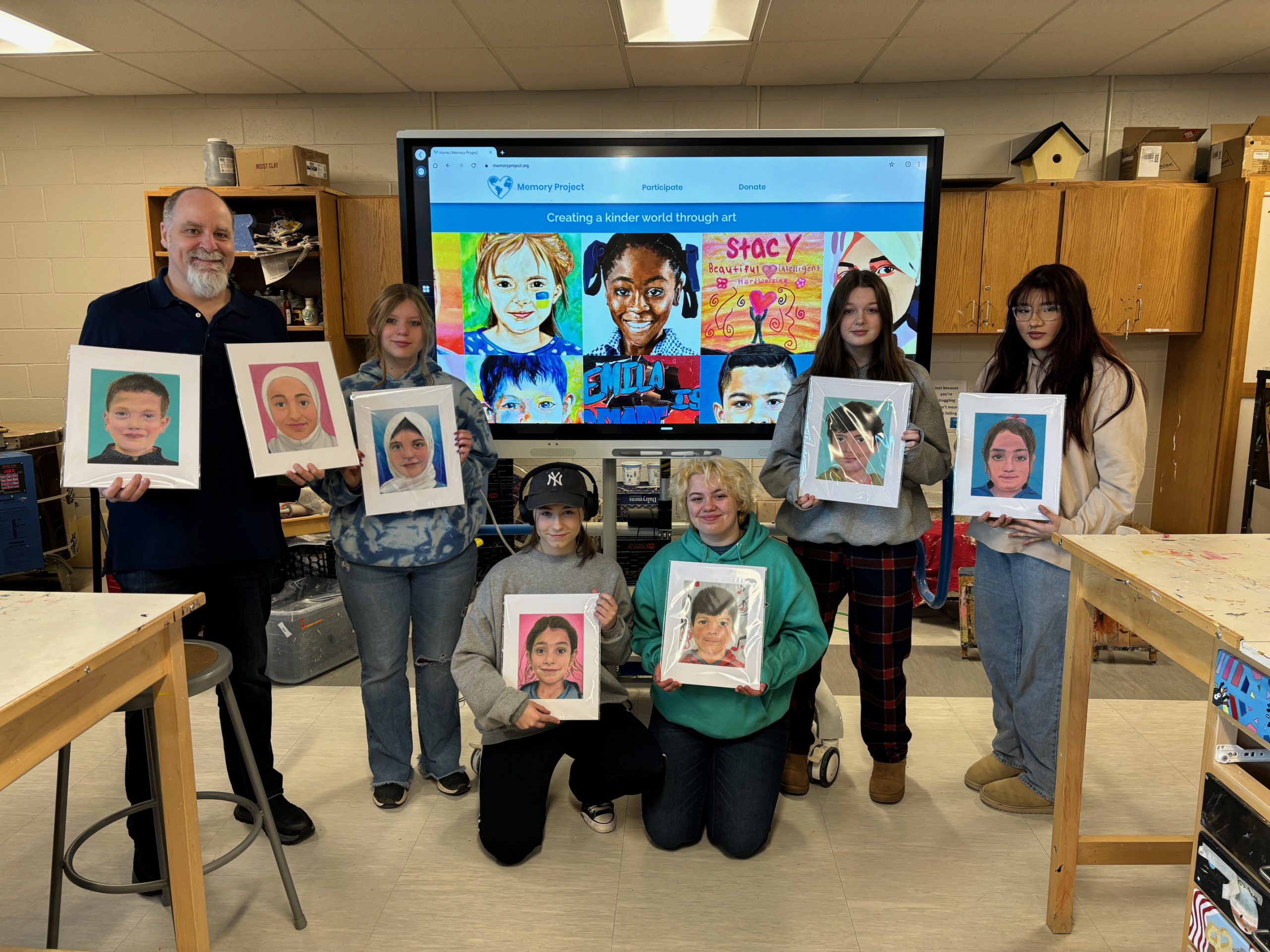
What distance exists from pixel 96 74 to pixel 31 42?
397 millimetres

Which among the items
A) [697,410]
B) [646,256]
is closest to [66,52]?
[646,256]

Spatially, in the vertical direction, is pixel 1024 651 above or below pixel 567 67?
below

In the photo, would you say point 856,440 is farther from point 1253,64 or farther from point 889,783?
point 1253,64

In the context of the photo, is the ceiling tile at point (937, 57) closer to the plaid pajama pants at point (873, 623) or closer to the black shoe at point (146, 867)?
the plaid pajama pants at point (873, 623)

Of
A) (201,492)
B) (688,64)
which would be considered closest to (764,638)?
(201,492)

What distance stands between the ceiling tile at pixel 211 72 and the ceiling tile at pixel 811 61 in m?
2.51

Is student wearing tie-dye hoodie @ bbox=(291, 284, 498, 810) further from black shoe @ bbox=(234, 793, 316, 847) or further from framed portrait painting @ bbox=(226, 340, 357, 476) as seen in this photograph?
black shoe @ bbox=(234, 793, 316, 847)

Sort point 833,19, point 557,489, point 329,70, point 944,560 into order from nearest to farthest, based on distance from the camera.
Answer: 1. point 557,489
2. point 944,560
3. point 833,19
4. point 329,70

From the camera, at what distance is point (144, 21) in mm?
3359

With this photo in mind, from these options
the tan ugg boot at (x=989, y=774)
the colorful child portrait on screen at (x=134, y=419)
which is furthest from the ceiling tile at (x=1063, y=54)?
the colorful child portrait on screen at (x=134, y=419)

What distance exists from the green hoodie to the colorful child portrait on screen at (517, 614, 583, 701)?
8.6 inches

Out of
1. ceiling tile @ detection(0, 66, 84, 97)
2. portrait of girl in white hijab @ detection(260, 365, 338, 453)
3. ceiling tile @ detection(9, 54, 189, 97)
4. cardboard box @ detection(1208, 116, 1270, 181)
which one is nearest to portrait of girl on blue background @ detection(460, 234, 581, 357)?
portrait of girl in white hijab @ detection(260, 365, 338, 453)

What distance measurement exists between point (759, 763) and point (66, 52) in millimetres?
4374

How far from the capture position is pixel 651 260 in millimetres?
2658
